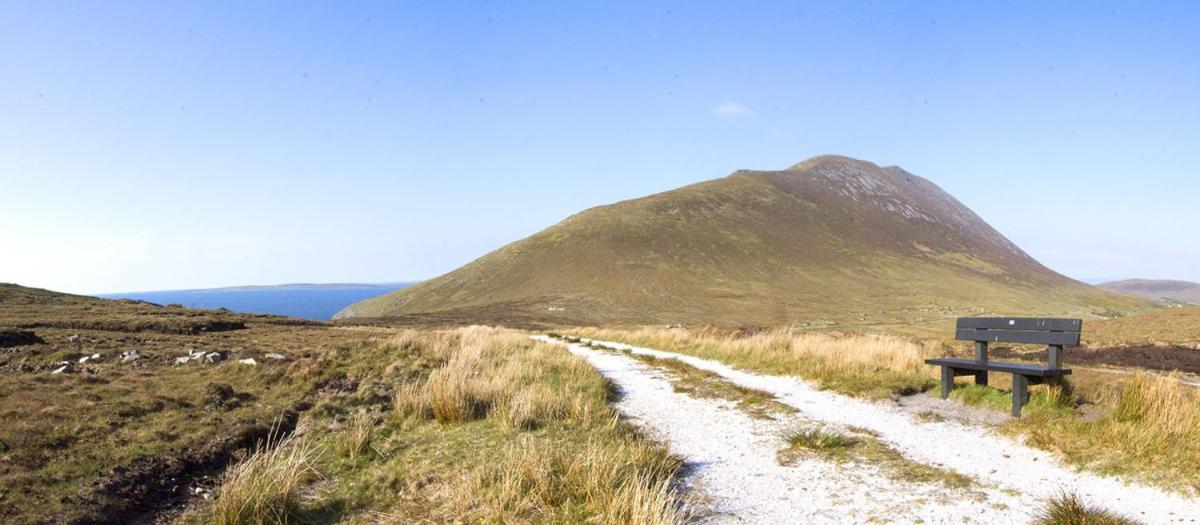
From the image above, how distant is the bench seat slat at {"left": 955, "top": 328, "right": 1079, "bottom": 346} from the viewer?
30.5 ft

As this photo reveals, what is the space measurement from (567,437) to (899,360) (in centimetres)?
943

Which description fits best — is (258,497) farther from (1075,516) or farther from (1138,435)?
(1138,435)

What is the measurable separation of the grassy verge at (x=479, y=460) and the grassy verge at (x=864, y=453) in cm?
189

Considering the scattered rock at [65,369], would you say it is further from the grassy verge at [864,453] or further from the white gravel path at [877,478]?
the grassy verge at [864,453]

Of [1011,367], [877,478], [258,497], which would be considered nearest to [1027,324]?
[1011,367]

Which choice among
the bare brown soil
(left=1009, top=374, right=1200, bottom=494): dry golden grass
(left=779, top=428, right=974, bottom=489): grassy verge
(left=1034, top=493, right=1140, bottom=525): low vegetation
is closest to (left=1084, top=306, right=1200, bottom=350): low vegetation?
(left=1009, top=374, right=1200, bottom=494): dry golden grass

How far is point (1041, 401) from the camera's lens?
920cm

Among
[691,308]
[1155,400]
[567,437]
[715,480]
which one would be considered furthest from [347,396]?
[691,308]

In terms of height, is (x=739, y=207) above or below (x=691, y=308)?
above

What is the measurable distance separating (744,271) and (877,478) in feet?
358

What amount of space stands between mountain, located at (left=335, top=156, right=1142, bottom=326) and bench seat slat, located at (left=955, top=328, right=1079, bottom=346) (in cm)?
6484

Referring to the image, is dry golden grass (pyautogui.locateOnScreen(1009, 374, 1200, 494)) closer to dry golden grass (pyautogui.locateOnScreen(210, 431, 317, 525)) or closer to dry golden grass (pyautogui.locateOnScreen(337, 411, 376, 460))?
dry golden grass (pyautogui.locateOnScreen(210, 431, 317, 525))

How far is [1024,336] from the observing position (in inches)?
394

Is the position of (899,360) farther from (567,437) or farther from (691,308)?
(691,308)
